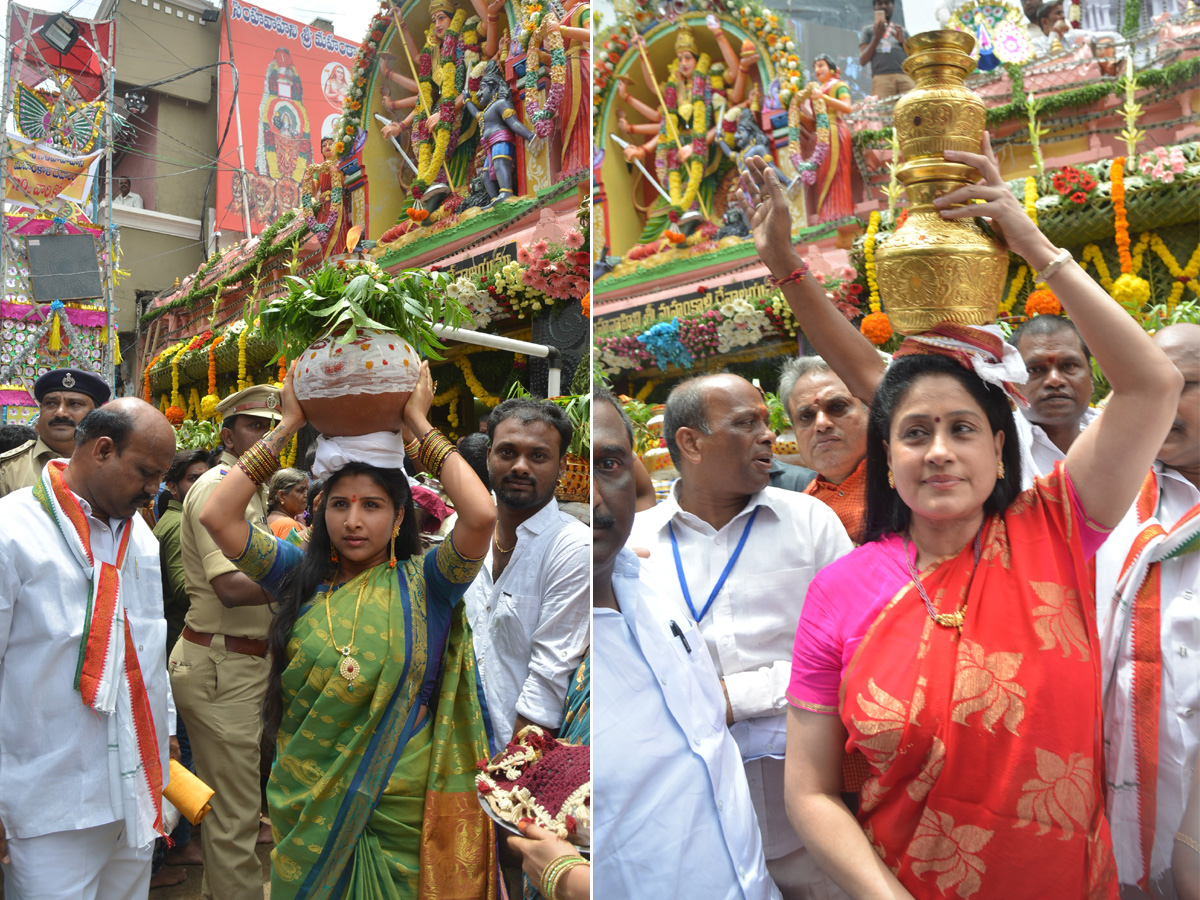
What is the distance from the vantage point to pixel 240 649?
95.5 inches

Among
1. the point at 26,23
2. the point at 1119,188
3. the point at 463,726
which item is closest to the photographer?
the point at 463,726

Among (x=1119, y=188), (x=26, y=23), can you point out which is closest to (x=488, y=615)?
(x=1119, y=188)

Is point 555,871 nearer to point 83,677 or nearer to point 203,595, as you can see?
point 83,677

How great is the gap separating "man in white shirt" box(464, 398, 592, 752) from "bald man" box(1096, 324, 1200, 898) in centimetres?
105

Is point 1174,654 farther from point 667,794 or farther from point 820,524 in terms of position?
Answer: point 667,794

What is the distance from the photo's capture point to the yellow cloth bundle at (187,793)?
186cm

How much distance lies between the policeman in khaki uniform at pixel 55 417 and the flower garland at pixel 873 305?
261 cm

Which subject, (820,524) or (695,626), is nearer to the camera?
(695,626)

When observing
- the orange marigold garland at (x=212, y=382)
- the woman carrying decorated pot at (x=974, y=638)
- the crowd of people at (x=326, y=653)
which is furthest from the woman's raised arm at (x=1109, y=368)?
the orange marigold garland at (x=212, y=382)

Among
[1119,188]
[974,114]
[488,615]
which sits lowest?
[488,615]

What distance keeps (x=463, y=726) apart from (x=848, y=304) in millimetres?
3494

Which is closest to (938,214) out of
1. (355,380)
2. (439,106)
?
(355,380)

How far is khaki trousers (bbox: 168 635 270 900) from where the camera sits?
7.68 feet

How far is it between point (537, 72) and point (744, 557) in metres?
4.42
